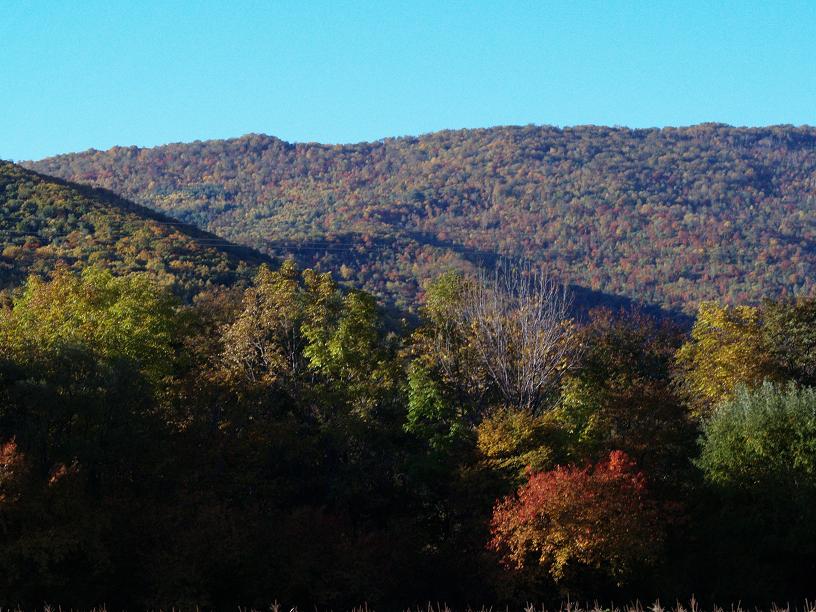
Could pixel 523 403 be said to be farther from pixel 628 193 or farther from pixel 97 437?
pixel 628 193

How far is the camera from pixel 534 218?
166375 millimetres

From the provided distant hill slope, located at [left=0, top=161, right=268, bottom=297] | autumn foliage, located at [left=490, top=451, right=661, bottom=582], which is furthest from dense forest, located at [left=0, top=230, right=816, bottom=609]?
distant hill slope, located at [left=0, top=161, right=268, bottom=297]

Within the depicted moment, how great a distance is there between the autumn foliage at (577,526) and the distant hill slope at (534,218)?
201 feet

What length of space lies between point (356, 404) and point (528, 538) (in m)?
9.01

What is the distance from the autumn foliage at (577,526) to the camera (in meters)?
31.4

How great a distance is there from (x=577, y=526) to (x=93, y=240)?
168 ft

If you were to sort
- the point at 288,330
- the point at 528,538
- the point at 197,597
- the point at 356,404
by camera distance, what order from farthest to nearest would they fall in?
the point at 288,330 → the point at 356,404 → the point at 528,538 → the point at 197,597

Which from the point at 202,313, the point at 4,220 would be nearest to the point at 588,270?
the point at 4,220

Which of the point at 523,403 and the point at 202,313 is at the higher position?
the point at 202,313

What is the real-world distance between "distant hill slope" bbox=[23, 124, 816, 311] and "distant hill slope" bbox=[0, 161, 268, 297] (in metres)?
25.1

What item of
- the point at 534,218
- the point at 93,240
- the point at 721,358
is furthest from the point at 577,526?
the point at 534,218

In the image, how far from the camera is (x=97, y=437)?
31.5 meters

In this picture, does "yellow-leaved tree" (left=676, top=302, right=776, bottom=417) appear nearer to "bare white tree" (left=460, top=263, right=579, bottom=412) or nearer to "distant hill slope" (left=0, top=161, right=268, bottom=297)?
"bare white tree" (left=460, top=263, right=579, bottom=412)

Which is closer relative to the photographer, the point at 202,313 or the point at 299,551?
the point at 299,551
